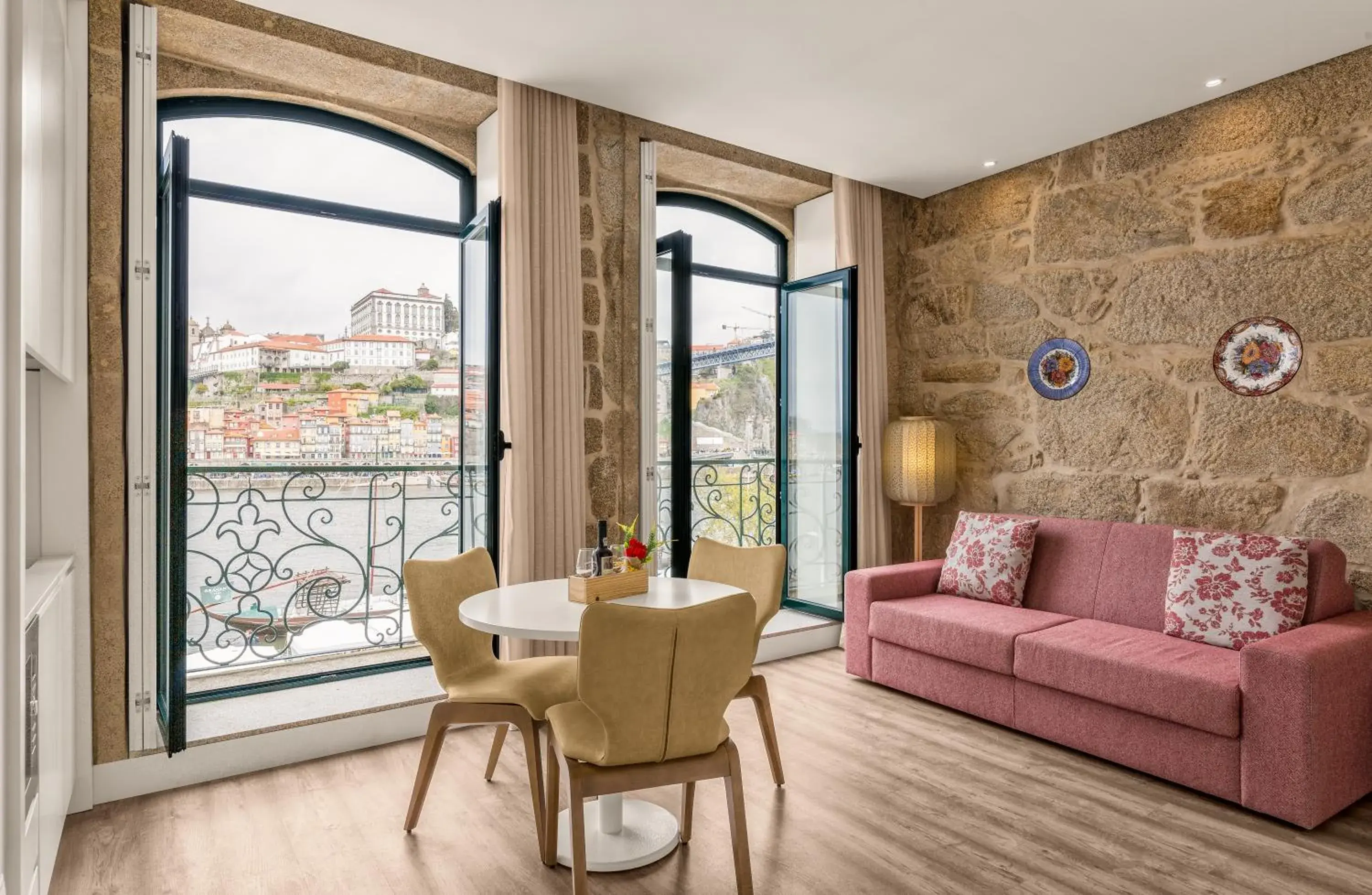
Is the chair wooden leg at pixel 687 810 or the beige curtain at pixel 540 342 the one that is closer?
the chair wooden leg at pixel 687 810

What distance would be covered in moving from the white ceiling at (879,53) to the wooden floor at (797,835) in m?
2.88

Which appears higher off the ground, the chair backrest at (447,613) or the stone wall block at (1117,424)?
the stone wall block at (1117,424)

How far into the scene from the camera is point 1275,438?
3471mm

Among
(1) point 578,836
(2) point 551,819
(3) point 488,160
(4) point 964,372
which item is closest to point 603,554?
(2) point 551,819

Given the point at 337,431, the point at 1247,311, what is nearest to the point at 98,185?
the point at 337,431

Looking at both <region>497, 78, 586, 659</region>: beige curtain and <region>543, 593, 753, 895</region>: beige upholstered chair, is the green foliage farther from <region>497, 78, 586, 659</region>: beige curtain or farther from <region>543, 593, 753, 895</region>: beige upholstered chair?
<region>543, 593, 753, 895</region>: beige upholstered chair

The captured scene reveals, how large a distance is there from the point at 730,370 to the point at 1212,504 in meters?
2.81

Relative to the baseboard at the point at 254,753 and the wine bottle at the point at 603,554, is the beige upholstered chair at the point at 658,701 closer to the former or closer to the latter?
the wine bottle at the point at 603,554

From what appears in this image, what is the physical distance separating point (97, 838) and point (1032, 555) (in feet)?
13.4

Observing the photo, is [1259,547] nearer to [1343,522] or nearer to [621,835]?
[1343,522]

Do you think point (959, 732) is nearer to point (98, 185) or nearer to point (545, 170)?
point (545, 170)

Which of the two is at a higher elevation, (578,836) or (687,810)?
(578,836)

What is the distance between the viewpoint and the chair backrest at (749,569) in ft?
9.61

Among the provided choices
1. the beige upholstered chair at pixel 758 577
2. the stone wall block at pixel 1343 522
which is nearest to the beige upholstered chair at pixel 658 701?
the beige upholstered chair at pixel 758 577
